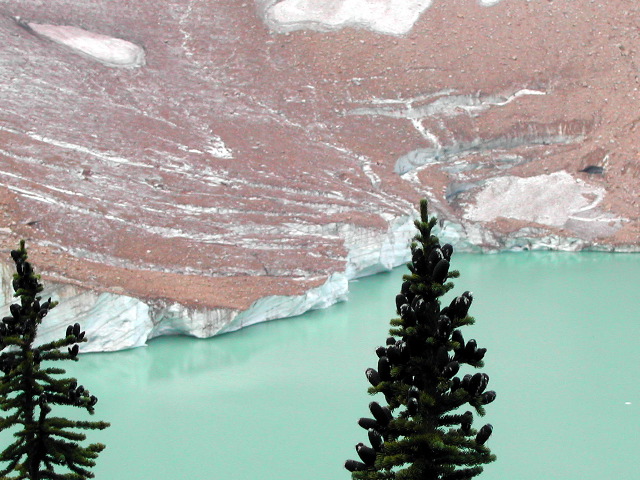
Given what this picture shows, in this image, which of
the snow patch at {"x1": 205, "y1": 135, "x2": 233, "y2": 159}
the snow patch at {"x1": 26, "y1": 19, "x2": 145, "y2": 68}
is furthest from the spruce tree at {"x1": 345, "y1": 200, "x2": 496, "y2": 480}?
the snow patch at {"x1": 26, "y1": 19, "x2": 145, "y2": 68}

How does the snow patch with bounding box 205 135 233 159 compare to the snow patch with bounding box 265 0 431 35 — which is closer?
the snow patch with bounding box 205 135 233 159

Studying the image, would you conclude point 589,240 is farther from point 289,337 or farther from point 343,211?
point 289,337

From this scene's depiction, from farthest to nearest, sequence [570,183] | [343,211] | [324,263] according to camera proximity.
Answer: [570,183], [343,211], [324,263]

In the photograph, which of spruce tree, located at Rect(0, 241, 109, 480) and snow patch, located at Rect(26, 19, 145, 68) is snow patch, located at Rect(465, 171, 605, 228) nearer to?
snow patch, located at Rect(26, 19, 145, 68)

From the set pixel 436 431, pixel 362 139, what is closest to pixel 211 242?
pixel 362 139

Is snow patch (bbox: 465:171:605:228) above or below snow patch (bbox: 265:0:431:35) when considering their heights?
below

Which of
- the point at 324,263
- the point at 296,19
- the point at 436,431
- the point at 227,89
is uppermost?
the point at 296,19

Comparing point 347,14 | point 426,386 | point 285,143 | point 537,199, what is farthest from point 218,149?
point 426,386

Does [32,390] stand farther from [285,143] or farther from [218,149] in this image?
[285,143]
